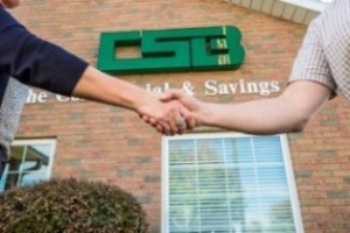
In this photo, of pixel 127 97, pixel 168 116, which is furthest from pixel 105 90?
pixel 168 116

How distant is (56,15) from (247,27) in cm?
289

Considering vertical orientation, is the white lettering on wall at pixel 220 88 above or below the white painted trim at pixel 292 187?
above

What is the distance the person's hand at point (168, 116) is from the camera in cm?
194

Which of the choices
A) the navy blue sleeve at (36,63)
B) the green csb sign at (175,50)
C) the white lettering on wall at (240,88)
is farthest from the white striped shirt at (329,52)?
the green csb sign at (175,50)

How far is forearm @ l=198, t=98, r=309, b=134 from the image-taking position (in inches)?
74.9

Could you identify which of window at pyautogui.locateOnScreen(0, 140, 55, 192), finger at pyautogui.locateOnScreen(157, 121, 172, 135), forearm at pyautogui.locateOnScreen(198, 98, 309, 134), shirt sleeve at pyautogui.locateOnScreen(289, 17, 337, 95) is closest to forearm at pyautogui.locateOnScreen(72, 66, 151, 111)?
finger at pyautogui.locateOnScreen(157, 121, 172, 135)

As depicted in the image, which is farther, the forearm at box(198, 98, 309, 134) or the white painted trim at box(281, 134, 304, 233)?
the white painted trim at box(281, 134, 304, 233)

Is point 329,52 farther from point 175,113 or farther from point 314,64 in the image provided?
point 175,113

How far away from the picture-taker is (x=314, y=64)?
6.33 ft

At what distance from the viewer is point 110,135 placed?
218 inches

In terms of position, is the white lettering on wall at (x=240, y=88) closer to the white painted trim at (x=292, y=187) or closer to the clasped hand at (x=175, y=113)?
the white painted trim at (x=292, y=187)

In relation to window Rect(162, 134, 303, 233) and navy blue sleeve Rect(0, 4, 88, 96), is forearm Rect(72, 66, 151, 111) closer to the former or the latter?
navy blue sleeve Rect(0, 4, 88, 96)

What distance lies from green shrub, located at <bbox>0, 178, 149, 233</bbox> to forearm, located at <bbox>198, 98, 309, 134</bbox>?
2.08 m

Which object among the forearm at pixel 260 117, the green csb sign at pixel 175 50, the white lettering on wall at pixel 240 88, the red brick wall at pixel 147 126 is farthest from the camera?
the green csb sign at pixel 175 50
